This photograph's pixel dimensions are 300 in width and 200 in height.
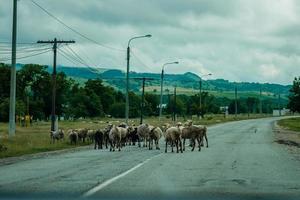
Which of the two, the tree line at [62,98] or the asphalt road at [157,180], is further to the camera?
the tree line at [62,98]

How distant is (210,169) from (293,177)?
130 inches

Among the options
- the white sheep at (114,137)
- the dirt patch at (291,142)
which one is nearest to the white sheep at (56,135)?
the white sheep at (114,137)

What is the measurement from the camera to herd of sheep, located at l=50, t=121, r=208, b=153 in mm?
32188

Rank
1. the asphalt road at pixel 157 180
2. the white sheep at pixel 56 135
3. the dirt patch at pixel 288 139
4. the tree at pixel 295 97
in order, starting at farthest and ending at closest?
the tree at pixel 295 97 < the dirt patch at pixel 288 139 < the white sheep at pixel 56 135 < the asphalt road at pixel 157 180

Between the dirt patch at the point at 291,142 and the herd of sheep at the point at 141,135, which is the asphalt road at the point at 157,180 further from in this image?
the dirt patch at the point at 291,142

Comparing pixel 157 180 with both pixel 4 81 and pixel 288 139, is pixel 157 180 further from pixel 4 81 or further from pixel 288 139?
pixel 4 81

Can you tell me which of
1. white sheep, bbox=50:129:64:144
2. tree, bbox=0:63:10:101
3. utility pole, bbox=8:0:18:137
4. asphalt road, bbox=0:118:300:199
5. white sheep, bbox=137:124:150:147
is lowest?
asphalt road, bbox=0:118:300:199

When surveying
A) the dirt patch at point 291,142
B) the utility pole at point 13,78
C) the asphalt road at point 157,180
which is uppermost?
the utility pole at point 13,78

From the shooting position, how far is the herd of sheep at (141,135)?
A: 32188 mm

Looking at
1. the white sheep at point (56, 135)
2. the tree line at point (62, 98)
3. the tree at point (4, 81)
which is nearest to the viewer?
the white sheep at point (56, 135)

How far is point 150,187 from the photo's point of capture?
1507 cm

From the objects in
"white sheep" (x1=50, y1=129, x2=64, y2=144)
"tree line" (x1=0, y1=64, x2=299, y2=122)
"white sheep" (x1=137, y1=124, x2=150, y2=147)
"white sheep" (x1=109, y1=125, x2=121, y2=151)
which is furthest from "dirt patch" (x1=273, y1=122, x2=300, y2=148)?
"tree line" (x1=0, y1=64, x2=299, y2=122)

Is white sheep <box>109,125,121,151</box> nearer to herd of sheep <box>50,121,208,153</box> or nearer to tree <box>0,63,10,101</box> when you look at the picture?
herd of sheep <box>50,121,208,153</box>

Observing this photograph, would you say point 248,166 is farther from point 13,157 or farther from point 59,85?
point 59,85
